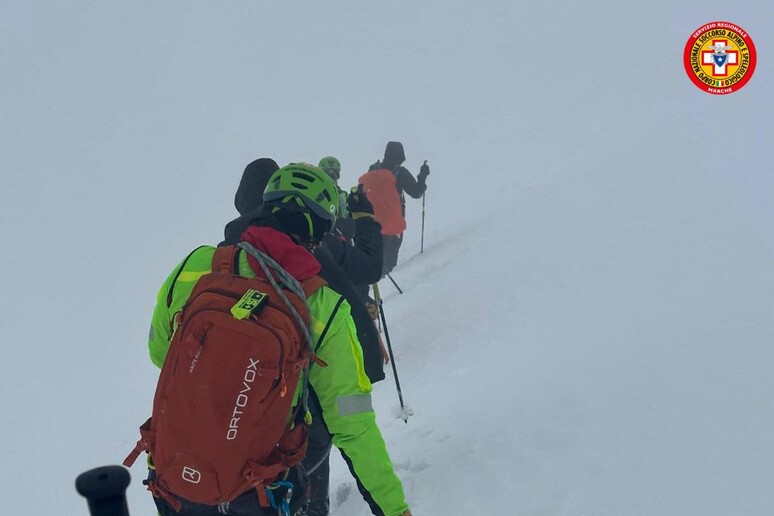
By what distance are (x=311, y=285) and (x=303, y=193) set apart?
50cm

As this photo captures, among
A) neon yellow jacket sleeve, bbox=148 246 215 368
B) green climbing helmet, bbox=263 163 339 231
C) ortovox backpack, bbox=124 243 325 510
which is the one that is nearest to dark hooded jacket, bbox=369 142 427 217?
green climbing helmet, bbox=263 163 339 231

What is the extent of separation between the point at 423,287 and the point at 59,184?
67.8 m

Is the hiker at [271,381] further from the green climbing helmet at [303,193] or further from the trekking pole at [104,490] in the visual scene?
the trekking pole at [104,490]

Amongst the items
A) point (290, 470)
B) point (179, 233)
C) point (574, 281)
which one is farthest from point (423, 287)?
point (179, 233)

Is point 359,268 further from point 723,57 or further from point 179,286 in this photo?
point 723,57

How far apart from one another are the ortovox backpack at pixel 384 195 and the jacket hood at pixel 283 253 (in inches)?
308

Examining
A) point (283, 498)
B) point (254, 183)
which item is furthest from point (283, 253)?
point (254, 183)

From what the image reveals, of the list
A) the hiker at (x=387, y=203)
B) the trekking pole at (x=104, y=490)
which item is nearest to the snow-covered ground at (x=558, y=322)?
the hiker at (x=387, y=203)

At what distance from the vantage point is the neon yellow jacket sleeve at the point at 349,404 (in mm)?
2732

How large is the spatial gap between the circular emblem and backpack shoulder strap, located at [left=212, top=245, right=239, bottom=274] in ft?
42.1

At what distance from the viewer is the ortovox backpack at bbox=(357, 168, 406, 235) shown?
35.0 ft

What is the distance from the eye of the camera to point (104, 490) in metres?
1.46

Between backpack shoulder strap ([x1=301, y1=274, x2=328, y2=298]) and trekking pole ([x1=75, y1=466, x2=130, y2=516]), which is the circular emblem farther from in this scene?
trekking pole ([x1=75, y1=466, x2=130, y2=516])

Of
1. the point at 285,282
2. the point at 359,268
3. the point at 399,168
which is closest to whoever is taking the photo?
the point at 285,282
